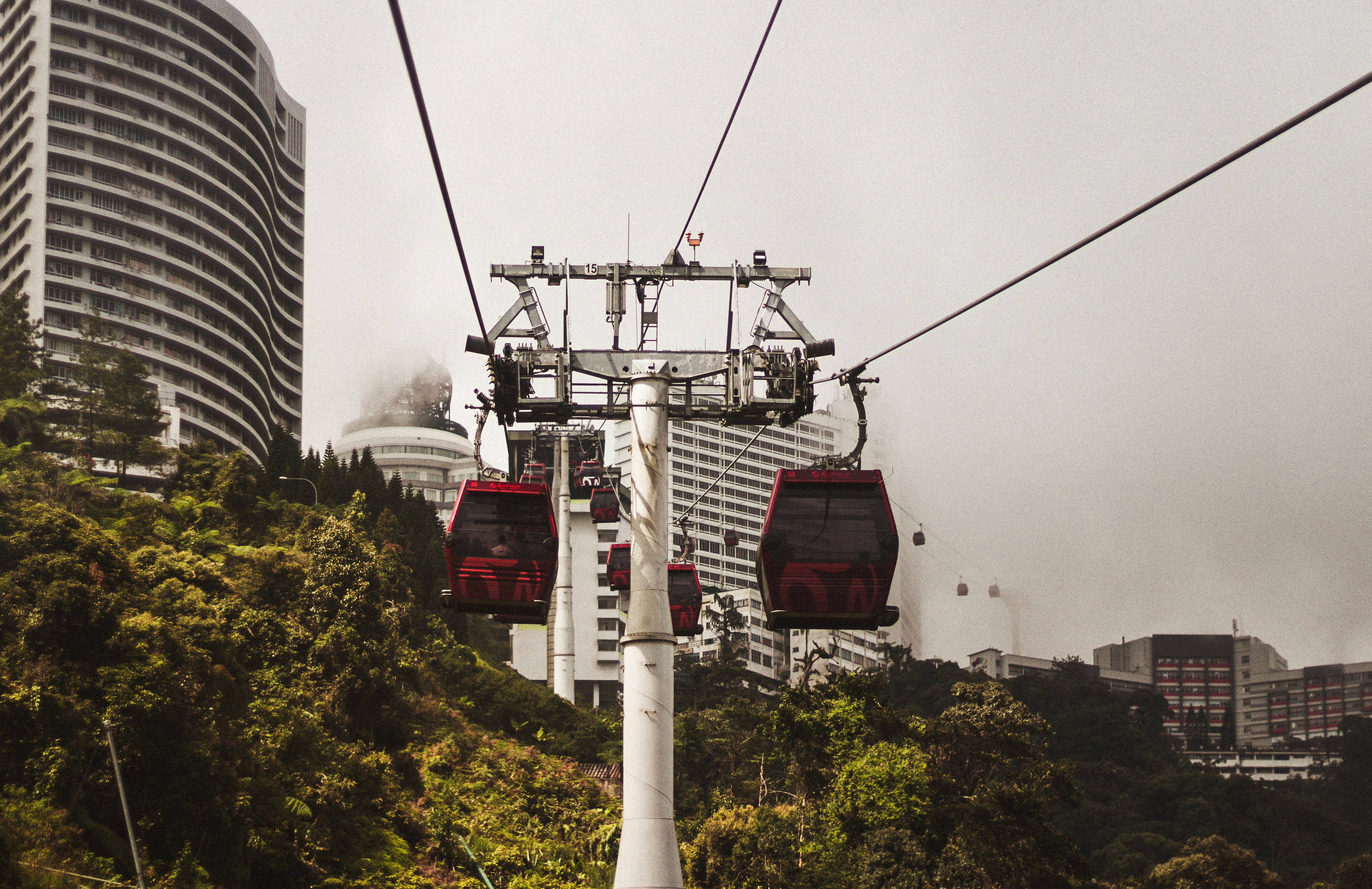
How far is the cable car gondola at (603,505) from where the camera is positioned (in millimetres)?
51844

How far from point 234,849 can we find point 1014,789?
24.8 metres

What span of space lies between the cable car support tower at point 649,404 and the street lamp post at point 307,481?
4909 cm

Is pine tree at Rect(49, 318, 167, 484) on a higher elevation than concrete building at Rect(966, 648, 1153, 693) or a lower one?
higher

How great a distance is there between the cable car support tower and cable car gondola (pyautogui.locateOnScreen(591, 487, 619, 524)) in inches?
1378

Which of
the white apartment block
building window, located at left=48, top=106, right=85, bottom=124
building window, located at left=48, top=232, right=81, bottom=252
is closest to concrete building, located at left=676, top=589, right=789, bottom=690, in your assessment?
the white apartment block

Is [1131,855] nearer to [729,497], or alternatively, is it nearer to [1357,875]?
[1357,875]

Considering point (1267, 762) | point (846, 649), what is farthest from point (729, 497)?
point (1267, 762)

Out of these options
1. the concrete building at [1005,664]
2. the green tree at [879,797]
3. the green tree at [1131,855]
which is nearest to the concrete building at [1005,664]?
the concrete building at [1005,664]

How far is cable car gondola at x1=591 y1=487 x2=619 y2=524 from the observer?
5184 cm

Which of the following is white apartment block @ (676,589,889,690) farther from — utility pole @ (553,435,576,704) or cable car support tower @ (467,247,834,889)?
cable car support tower @ (467,247,834,889)

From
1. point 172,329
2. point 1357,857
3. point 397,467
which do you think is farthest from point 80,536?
point 397,467

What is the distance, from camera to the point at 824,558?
13750 mm

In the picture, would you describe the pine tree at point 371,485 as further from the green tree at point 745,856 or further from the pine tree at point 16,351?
the green tree at point 745,856

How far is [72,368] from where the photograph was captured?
70.9m
